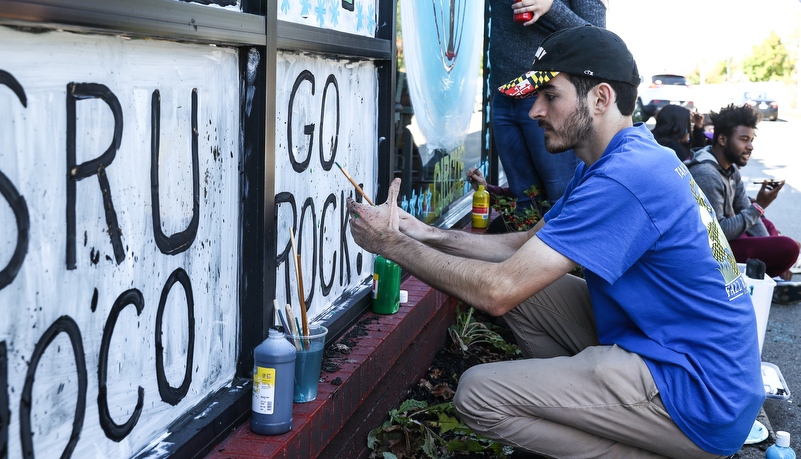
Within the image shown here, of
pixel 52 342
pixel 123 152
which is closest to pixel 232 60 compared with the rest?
pixel 123 152

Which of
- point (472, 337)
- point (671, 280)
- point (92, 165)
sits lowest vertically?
point (472, 337)

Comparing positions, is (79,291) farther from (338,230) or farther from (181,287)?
(338,230)

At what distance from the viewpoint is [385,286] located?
10.2 ft

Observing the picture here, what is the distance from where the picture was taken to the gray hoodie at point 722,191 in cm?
482

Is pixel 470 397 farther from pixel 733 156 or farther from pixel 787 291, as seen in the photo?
pixel 787 291

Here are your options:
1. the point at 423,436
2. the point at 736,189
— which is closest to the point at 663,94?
the point at 736,189

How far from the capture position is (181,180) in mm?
1844

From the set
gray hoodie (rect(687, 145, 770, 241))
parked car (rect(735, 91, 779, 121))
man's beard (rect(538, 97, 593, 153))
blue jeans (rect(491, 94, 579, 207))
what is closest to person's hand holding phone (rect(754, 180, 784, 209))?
gray hoodie (rect(687, 145, 770, 241))

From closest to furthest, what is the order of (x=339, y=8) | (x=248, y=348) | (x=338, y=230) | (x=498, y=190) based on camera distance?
(x=248, y=348)
(x=339, y=8)
(x=338, y=230)
(x=498, y=190)

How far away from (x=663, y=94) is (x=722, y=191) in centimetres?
2245

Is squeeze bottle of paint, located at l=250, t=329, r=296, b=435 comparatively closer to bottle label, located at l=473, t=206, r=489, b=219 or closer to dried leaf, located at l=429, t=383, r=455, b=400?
dried leaf, located at l=429, t=383, r=455, b=400

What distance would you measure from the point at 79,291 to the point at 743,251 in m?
4.66

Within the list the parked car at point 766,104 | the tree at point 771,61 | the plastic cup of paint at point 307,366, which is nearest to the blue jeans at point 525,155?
the plastic cup of paint at point 307,366

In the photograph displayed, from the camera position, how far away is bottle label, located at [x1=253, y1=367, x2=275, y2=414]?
196cm
